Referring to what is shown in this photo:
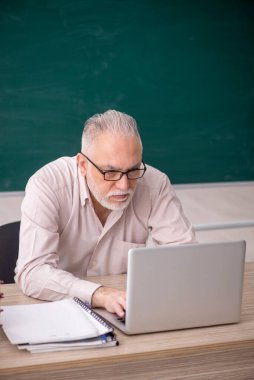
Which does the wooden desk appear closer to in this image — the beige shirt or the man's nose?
the beige shirt

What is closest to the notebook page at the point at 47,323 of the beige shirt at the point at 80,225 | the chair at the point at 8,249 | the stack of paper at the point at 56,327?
the stack of paper at the point at 56,327

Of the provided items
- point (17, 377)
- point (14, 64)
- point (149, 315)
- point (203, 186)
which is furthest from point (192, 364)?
point (203, 186)

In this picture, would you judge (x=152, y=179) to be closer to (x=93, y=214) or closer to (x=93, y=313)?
(x=93, y=214)

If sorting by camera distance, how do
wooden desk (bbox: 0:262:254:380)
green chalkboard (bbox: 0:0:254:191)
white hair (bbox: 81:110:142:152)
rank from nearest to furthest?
wooden desk (bbox: 0:262:254:380)
white hair (bbox: 81:110:142:152)
green chalkboard (bbox: 0:0:254:191)

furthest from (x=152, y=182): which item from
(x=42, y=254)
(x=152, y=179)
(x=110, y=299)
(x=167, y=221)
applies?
(x=110, y=299)

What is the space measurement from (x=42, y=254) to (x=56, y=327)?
1.77ft

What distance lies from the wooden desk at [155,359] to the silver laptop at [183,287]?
4cm

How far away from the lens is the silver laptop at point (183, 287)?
2023mm

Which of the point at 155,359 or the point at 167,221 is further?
the point at 167,221

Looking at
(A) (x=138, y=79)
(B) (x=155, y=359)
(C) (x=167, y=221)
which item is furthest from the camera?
(A) (x=138, y=79)

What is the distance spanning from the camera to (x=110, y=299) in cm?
225

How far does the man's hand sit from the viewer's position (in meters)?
2.21

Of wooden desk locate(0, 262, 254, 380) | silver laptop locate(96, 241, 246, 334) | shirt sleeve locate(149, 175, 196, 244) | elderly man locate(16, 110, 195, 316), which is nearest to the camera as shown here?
wooden desk locate(0, 262, 254, 380)

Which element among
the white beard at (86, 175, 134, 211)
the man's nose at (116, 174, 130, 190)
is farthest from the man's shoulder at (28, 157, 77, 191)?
the man's nose at (116, 174, 130, 190)
